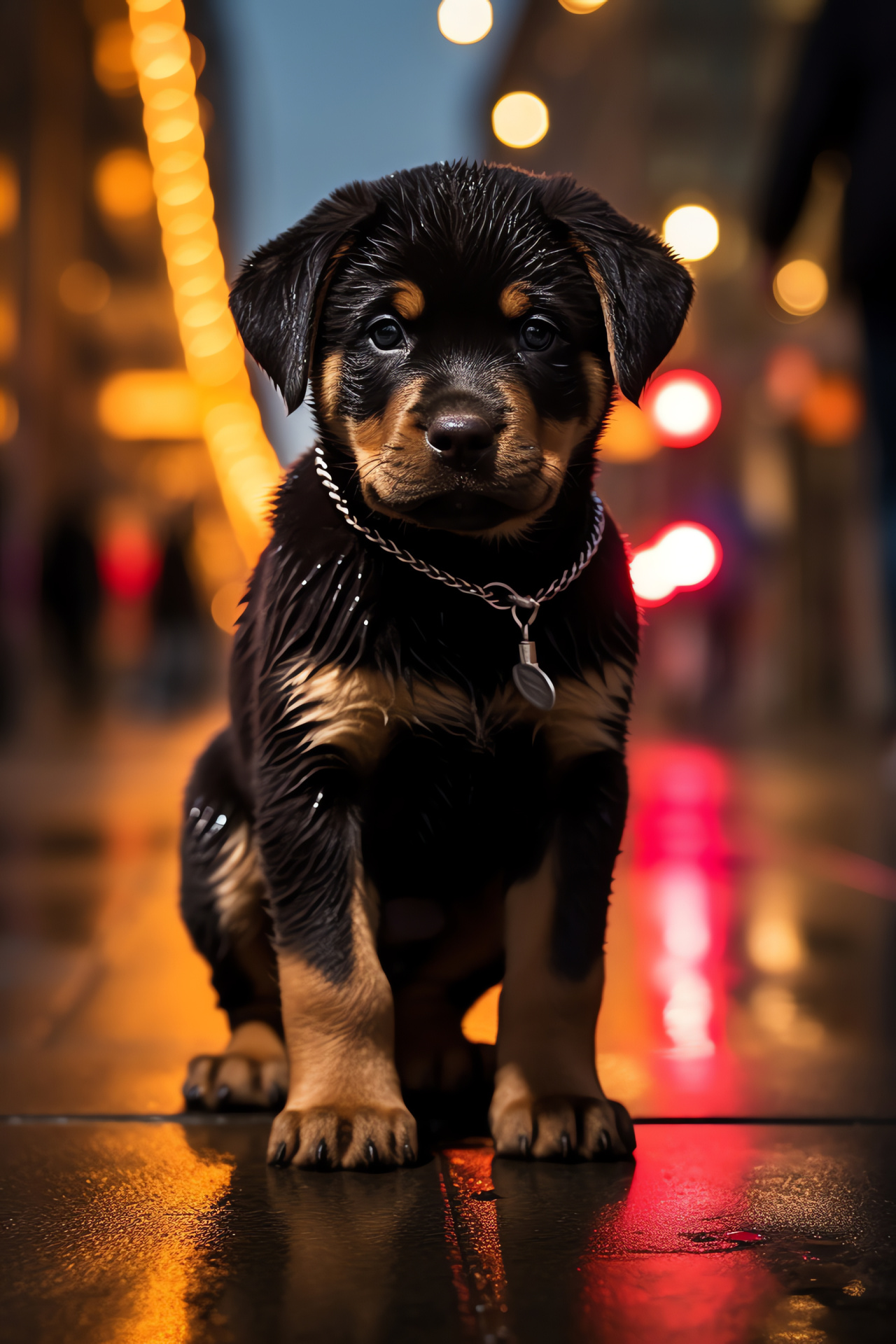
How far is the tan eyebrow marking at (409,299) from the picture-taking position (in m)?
1.87

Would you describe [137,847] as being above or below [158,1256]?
above

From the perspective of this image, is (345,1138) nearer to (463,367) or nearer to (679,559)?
(463,367)

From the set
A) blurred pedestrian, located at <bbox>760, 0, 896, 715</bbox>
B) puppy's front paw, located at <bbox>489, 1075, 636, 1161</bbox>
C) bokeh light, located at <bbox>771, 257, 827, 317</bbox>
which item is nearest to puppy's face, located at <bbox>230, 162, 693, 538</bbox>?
puppy's front paw, located at <bbox>489, 1075, 636, 1161</bbox>

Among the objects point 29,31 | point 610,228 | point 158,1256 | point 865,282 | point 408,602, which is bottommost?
point 158,1256

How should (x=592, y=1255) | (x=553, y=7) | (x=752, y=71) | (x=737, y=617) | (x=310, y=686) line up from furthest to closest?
1. (x=553, y=7)
2. (x=752, y=71)
3. (x=737, y=617)
4. (x=310, y=686)
5. (x=592, y=1255)

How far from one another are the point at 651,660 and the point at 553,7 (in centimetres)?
2607

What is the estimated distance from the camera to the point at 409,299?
1879mm

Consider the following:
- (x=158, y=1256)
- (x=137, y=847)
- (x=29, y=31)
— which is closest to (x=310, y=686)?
(x=158, y=1256)

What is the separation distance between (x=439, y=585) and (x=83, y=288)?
22997 mm

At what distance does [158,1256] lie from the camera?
1.55 metres

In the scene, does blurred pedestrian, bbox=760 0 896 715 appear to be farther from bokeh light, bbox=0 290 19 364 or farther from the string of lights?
bokeh light, bbox=0 290 19 364

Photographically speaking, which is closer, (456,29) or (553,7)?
(456,29)

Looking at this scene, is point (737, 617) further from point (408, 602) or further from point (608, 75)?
point (608, 75)

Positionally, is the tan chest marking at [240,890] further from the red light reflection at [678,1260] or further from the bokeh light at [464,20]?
the bokeh light at [464,20]
